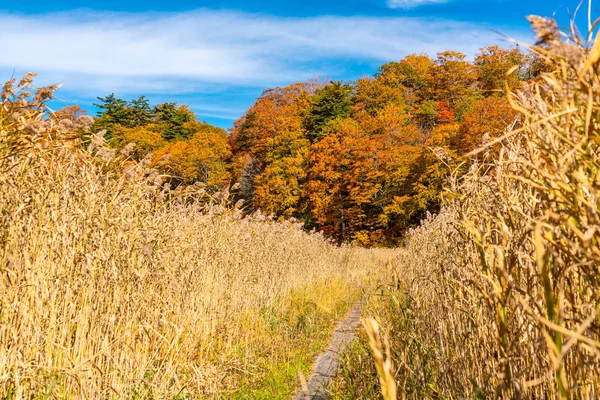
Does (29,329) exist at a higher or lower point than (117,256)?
lower

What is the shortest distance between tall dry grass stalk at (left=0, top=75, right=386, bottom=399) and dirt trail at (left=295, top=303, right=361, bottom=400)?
79 centimetres

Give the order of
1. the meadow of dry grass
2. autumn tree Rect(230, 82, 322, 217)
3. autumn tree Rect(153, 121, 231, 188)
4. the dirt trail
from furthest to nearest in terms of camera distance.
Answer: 1. autumn tree Rect(153, 121, 231, 188)
2. autumn tree Rect(230, 82, 322, 217)
3. the dirt trail
4. the meadow of dry grass

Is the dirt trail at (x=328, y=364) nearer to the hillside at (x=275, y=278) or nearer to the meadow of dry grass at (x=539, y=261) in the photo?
the hillside at (x=275, y=278)

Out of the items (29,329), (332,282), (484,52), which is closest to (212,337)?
(29,329)

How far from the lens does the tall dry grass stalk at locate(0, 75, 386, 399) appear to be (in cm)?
296

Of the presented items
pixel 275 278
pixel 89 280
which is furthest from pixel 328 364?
pixel 89 280

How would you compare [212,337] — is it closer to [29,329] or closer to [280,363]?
[280,363]

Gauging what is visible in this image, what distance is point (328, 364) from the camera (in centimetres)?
595

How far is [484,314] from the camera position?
8.09 ft

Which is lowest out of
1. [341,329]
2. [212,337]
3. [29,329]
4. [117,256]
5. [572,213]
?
[341,329]

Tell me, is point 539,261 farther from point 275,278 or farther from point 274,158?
point 274,158

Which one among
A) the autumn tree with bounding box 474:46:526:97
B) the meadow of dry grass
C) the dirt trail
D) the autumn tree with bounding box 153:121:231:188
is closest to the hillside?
the meadow of dry grass

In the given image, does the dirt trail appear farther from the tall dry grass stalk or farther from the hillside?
the tall dry grass stalk

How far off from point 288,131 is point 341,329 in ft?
102
